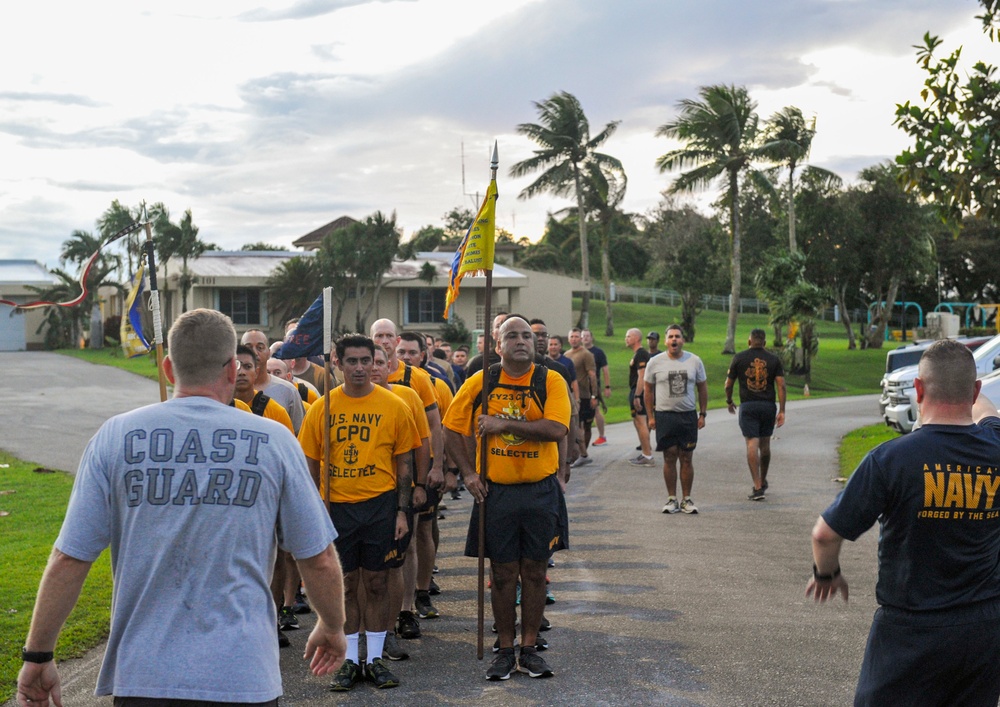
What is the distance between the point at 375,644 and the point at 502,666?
0.77 metres

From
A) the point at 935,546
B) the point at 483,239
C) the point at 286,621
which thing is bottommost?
the point at 286,621

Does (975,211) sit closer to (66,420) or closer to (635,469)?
(635,469)

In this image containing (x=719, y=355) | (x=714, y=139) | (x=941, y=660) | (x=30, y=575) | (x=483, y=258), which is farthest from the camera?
(x=719, y=355)

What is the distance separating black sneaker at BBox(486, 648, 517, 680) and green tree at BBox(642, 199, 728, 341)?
46.2 m

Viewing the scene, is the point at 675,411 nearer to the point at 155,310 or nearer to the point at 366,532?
the point at 366,532

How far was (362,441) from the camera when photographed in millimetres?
6730

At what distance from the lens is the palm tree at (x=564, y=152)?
5238 centimetres

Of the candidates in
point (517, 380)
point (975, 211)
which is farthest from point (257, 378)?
point (975, 211)

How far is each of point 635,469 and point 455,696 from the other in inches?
413

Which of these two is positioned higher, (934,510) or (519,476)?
(934,510)

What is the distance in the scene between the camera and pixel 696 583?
8.77 meters

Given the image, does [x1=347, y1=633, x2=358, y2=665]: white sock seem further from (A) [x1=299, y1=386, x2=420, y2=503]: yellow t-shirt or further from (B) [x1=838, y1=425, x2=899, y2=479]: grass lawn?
(B) [x1=838, y1=425, x2=899, y2=479]: grass lawn

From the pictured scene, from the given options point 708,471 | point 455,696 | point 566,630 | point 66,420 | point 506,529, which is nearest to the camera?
point 455,696

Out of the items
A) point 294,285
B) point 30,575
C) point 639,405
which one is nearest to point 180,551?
point 30,575
